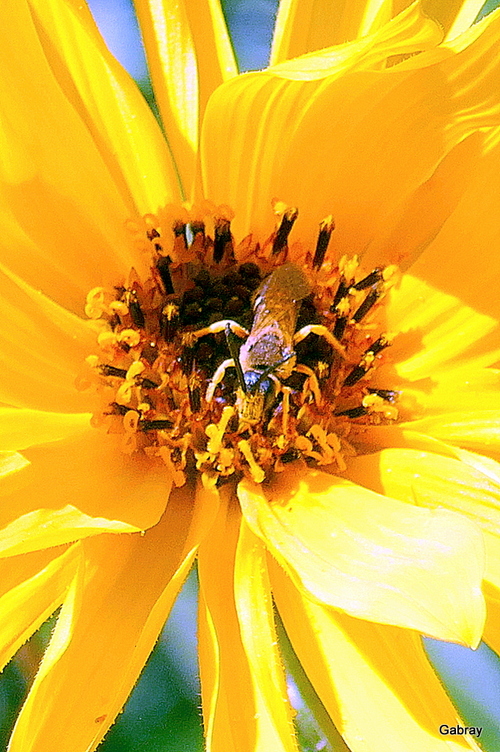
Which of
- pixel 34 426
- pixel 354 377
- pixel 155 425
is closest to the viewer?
pixel 34 426

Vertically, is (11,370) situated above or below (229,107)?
below

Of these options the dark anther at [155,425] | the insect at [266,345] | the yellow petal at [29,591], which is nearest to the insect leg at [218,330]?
the insect at [266,345]

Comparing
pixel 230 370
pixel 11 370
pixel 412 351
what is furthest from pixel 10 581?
pixel 412 351

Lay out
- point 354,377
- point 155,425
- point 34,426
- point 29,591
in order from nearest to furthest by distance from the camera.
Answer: point 29,591
point 34,426
point 155,425
point 354,377

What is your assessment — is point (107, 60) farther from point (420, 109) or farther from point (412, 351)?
point (412, 351)

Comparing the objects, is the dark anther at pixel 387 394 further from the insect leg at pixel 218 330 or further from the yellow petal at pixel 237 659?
the yellow petal at pixel 237 659

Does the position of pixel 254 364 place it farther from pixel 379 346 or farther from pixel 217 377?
pixel 379 346

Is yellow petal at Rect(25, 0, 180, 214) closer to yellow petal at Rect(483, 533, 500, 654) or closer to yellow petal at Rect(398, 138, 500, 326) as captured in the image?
yellow petal at Rect(398, 138, 500, 326)

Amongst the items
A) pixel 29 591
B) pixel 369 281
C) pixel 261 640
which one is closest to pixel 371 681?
pixel 261 640
